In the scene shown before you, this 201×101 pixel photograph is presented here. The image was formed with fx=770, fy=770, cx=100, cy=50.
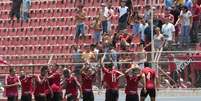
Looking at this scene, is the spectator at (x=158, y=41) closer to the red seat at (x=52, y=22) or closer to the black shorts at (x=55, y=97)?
the black shorts at (x=55, y=97)

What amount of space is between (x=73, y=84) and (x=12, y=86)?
2241mm

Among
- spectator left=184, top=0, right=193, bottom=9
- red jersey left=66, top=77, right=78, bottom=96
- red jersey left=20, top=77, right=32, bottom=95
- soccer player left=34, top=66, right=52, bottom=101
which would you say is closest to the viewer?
red jersey left=66, top=77, right=78, bottom=96

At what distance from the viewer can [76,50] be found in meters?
32.2

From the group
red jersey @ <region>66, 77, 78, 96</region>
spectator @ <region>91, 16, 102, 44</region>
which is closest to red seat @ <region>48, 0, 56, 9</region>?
spectator @ <region>91, 16, 102, 44</region>

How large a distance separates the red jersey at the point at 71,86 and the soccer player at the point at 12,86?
1809 millimetres

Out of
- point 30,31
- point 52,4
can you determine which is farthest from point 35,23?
point 52,4

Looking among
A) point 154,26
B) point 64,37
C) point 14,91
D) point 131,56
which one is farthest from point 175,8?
point 14,91

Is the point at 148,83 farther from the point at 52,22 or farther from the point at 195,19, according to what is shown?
the point at 52,22

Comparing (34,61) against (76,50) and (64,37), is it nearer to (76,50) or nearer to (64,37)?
(76,50)

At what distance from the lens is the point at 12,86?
1025 inches

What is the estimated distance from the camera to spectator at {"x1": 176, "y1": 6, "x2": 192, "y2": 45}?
30500 mm

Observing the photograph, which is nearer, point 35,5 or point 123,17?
point 123,17

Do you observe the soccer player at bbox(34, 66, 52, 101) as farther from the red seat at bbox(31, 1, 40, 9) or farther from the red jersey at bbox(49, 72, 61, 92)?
the red seat at bbox(31, 1, 40, 9)

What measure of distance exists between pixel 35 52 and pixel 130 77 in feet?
39.8
